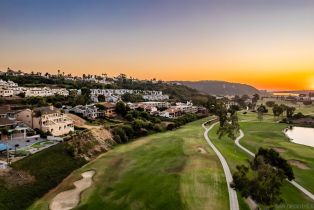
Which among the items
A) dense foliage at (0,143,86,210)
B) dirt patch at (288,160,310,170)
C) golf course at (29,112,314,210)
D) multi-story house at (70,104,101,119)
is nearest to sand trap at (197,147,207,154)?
golf course at (29,112,314,210)

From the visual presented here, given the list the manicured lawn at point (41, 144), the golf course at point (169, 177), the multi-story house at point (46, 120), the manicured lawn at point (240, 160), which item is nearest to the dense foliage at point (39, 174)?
the golf course at point (169, 177)

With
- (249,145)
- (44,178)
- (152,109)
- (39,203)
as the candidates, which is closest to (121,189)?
(39,203)

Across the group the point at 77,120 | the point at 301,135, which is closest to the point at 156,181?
the point at 77,120

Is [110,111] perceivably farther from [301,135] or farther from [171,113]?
[301,135]

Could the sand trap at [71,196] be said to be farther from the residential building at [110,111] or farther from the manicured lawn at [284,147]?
the residential building at [110,111]

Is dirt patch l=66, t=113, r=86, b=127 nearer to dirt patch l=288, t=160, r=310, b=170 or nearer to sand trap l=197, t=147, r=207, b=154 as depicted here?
sand trap l=197, t=147, r=207, b=154
